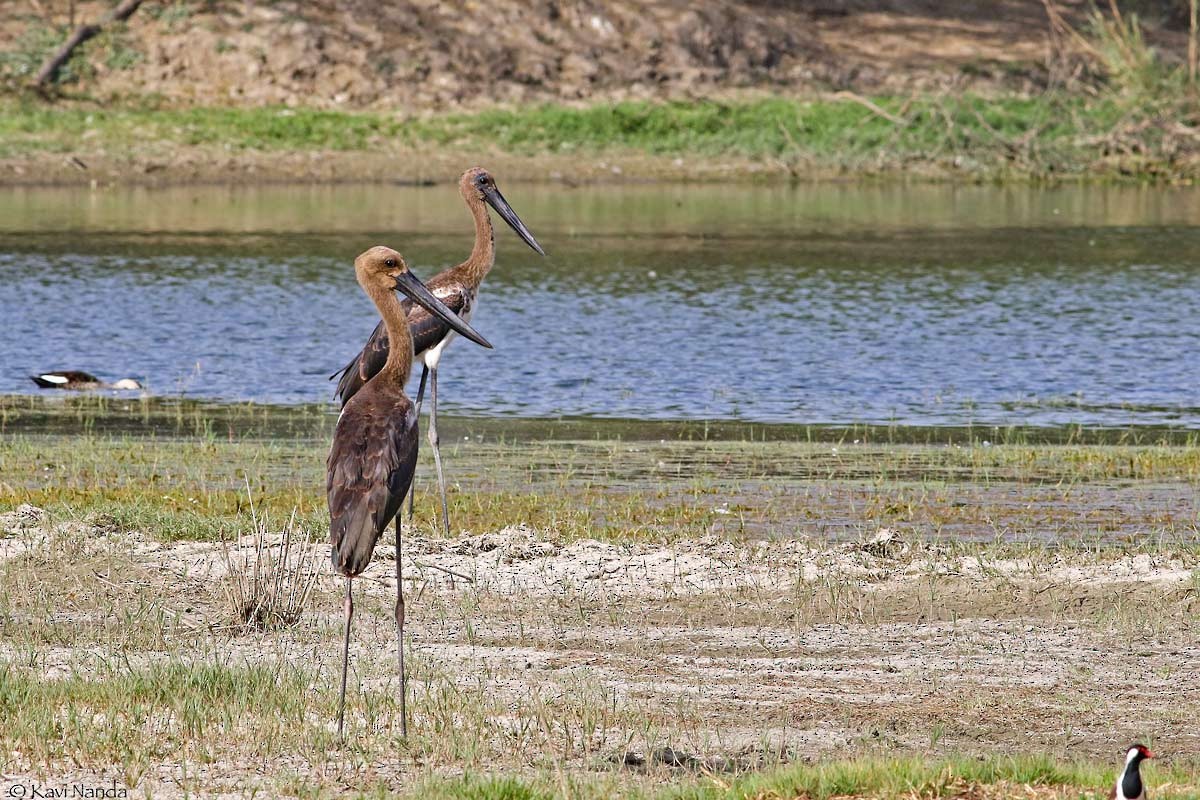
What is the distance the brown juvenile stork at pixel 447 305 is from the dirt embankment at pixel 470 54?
1982cm

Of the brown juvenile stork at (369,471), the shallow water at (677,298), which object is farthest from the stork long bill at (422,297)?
the shallow water at (677,298)

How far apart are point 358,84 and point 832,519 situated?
23.0m

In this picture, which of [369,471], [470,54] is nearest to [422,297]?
[369,471]

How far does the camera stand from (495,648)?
794 cm

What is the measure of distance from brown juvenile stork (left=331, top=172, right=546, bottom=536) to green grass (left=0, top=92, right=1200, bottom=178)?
1838 centimetres

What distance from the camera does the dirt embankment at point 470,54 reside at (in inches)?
1267

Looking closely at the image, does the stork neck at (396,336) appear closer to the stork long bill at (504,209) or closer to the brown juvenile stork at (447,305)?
the brown juvenile stork at (447,305)

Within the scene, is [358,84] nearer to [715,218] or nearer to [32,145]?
[32,145]

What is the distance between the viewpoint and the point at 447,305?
38.1 feet

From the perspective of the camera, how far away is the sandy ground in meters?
6.90

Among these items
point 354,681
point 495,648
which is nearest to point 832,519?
point 495,648

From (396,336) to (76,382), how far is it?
879 centimetres

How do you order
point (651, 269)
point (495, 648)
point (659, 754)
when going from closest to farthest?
point (659, 754)
point (495, 648)
point (651, 269)

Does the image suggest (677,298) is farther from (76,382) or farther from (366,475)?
(366,475)
